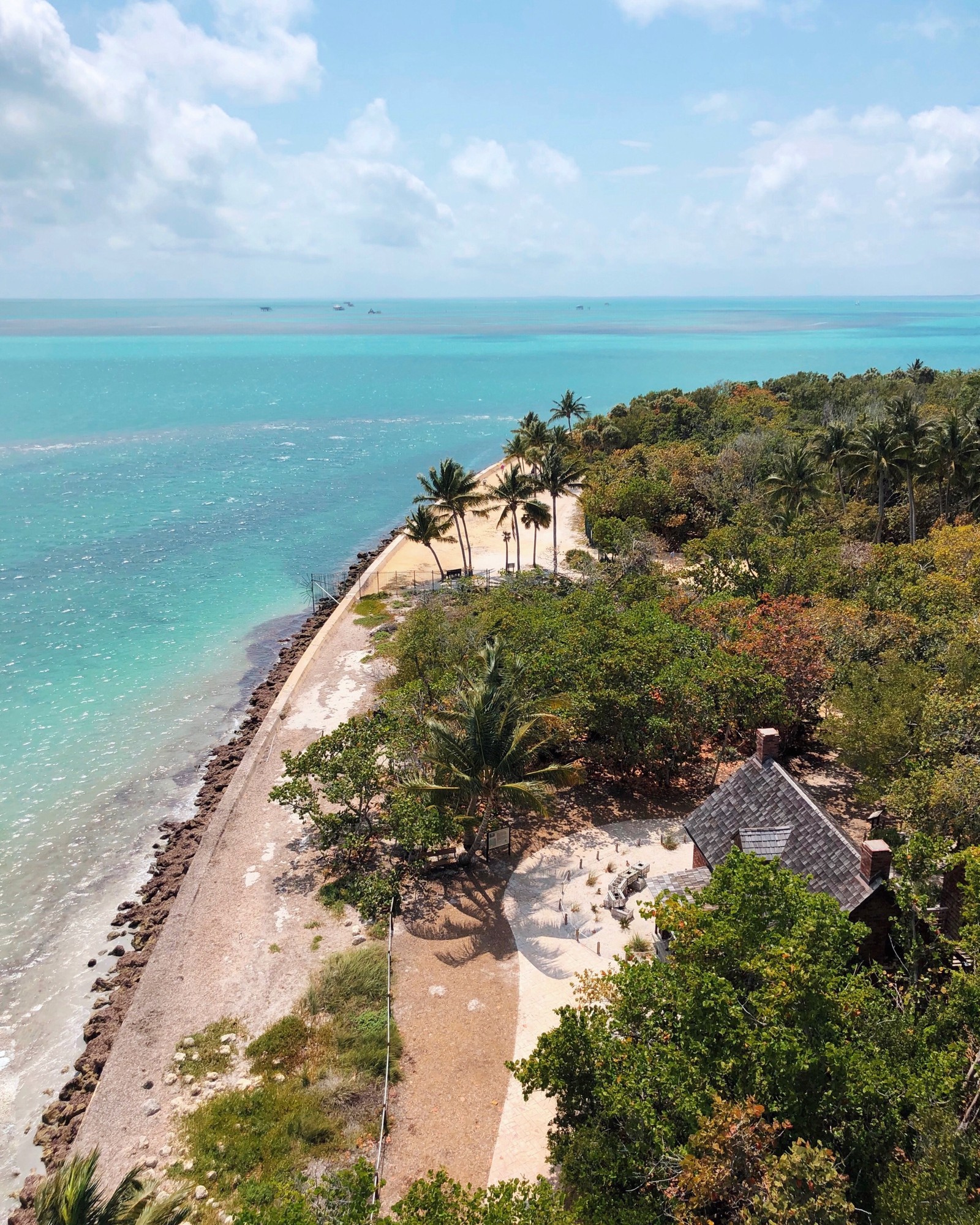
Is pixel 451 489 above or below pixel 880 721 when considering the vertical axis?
above

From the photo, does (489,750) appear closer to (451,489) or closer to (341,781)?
(341,781)

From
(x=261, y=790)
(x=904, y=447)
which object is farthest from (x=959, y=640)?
(x=261, y=790)

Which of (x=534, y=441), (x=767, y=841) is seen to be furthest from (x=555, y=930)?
(x=534, y=441)

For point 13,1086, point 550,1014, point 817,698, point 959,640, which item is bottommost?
point 13,1086

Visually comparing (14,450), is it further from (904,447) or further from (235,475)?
(904,447)

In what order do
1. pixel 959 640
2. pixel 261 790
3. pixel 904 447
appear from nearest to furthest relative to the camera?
pixel 959 640 → pixel 261 790 → pixel 904 447

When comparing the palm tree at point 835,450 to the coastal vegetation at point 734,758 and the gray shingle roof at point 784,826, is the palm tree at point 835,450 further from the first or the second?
the gray shingle roof at point 784,826

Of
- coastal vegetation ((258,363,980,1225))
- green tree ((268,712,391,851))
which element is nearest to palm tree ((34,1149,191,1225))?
coastal vegetation ((258,363,980,1225))
